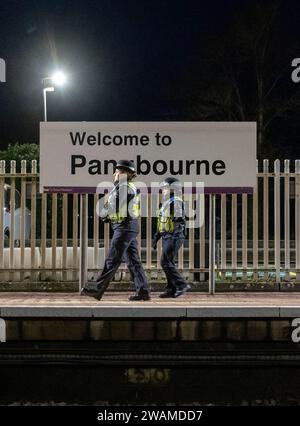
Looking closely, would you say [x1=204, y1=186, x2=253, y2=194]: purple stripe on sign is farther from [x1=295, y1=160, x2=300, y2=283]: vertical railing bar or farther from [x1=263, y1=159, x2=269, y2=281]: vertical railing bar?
[x1=295, y1=160, x2=300, y2=283]: vertical railing bar

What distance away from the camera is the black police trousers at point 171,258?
9.35 meters

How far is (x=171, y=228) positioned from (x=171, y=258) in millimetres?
391

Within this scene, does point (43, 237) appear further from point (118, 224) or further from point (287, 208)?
point (287, 208)

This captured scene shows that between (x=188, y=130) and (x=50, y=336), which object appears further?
(x=188, y=130)

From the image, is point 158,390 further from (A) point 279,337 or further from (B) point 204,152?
(B) point 204,152

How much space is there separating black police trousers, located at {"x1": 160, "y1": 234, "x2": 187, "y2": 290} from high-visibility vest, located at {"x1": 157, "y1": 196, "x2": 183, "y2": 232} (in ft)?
0.34

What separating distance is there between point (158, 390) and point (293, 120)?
3376 centimetres

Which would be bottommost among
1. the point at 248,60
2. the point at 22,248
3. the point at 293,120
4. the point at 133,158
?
the point at 22,248

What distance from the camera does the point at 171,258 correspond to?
30.8 feet

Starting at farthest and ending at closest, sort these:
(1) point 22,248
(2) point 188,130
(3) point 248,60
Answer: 1. (3) point 248,60
2. (1) point 22,248
3. (2) point 188,130
